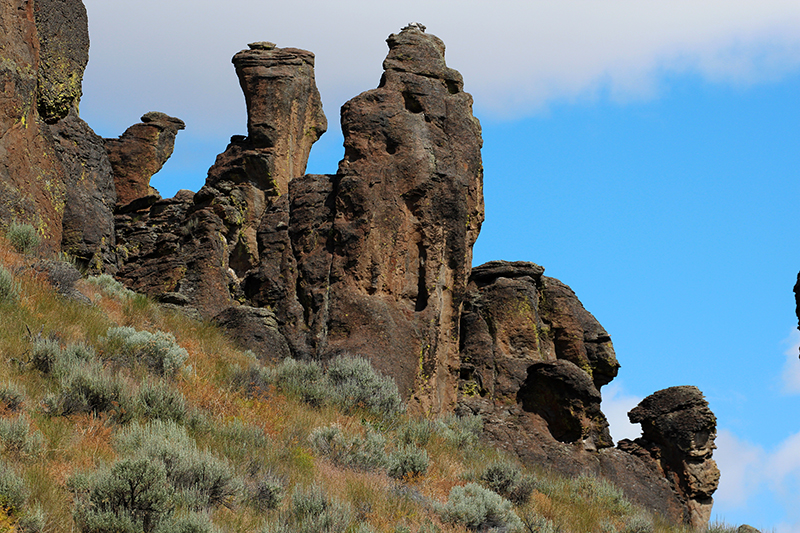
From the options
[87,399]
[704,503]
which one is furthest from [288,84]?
[87,399]

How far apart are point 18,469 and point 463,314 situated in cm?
1716

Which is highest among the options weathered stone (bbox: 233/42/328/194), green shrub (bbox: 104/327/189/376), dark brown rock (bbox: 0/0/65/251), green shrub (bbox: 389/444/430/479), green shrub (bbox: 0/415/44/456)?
weathered stone (bbox: 233/42/328/194)

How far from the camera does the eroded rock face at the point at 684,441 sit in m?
19.9

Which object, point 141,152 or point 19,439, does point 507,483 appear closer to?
point 19,439

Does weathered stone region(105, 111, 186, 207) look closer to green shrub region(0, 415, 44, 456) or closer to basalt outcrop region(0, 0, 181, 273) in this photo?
basalt outcrop region(0, 0, 181, 273)

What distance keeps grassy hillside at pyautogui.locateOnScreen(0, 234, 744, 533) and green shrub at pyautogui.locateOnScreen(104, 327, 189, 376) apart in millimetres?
27

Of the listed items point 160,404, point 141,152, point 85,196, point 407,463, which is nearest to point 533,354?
point 85,196

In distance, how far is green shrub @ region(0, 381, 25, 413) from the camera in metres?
7.98

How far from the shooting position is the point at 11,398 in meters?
8.09

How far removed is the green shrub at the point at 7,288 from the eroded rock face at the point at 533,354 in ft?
35.4

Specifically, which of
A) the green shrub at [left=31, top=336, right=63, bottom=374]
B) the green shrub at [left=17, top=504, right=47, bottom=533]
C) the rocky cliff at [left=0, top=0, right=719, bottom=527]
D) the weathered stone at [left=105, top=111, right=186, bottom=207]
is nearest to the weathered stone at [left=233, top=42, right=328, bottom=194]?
the rocky cliff at [left=0, top=0, right=719, bottom=527]

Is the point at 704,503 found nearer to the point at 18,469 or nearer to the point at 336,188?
the point at 336,188

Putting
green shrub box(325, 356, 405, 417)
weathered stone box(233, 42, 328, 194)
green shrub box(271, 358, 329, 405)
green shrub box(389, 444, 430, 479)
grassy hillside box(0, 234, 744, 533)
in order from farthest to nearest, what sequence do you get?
weathered stone box(233, 42, 328, 194) < green shrub box(325, 356, 405, 417) < green shrub box(271, 358, 329, 405) < green shrub box(389, 444, 430, 479) < grassy hillside box(0, 234, 744, 533)

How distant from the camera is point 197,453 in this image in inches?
308
